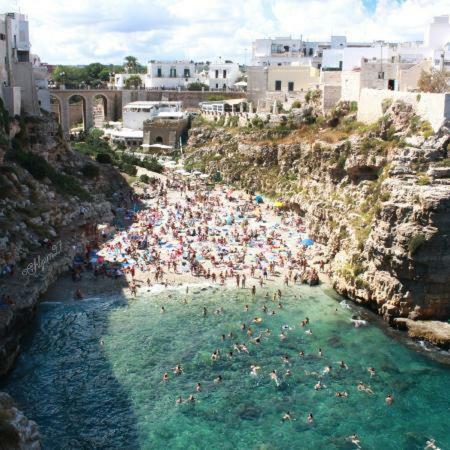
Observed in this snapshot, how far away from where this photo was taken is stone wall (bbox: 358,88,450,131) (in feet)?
121

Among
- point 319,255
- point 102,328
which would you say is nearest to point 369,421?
point 102,328

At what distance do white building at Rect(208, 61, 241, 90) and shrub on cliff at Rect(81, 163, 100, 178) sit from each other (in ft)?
131

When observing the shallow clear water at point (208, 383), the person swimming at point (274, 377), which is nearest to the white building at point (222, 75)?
the shallow clear water at point (208, 383)

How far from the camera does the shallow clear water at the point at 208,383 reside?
23297mm

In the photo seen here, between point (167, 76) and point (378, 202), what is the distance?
64512 mm

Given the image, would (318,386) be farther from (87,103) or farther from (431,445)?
(87,103)

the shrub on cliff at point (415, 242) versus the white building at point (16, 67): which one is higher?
the white building at point (16, 67)

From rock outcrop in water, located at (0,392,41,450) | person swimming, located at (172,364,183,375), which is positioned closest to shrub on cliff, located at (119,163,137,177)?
person swimming, located at (172,364,183,375)

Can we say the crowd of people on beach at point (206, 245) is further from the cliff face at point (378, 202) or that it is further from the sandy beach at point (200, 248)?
the cliff face at point (378, 202)

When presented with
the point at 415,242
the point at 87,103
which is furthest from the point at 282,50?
the point at 415,242

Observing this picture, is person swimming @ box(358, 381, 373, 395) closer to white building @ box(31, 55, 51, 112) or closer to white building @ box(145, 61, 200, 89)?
white building @ box(31, 55, 51, 112)

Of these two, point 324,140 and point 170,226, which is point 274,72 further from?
point 170,226

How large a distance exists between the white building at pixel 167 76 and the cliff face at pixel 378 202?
126ft

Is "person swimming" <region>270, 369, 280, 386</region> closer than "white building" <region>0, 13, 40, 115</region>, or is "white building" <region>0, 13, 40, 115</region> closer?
"person swimming" <region>270, 369, 280, 386</region>
